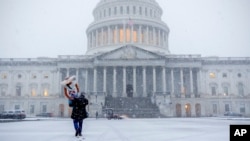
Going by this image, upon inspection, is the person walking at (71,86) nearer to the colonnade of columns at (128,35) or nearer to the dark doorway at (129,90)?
the dark doorway at (129,90)

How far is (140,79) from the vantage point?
7281 cm

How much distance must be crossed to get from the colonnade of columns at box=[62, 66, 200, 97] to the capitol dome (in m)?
11.3

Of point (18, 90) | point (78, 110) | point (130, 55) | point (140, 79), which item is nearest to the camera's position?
point (78, 110)

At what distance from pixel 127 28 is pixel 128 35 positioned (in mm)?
2448

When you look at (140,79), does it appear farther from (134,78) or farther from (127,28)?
(127,28)

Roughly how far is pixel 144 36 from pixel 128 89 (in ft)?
61.5

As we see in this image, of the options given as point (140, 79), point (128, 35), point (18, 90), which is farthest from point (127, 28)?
point (18, 90)

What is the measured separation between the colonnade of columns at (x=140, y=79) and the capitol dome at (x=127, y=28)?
36.9ft

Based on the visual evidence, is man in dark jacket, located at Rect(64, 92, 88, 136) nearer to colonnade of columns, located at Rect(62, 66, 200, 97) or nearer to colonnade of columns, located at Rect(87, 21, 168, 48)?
colonnade of columns, located at Rect(62, 66, 200, 97)

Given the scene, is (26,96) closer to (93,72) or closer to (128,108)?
(93,72)

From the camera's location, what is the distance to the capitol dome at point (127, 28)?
275 feet

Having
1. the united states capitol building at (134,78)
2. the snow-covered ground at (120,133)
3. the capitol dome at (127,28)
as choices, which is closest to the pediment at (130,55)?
the united states capitol building at (134,78)

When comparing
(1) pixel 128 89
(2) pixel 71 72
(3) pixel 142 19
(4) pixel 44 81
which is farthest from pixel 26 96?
(3) pixel 142 19

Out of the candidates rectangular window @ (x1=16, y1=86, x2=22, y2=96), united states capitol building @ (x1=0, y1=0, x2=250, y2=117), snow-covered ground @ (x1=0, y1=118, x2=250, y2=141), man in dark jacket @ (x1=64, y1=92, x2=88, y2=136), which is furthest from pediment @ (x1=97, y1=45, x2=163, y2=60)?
man in dark jacket @ (x1=64, y1=92, x2=88, y2=136)
